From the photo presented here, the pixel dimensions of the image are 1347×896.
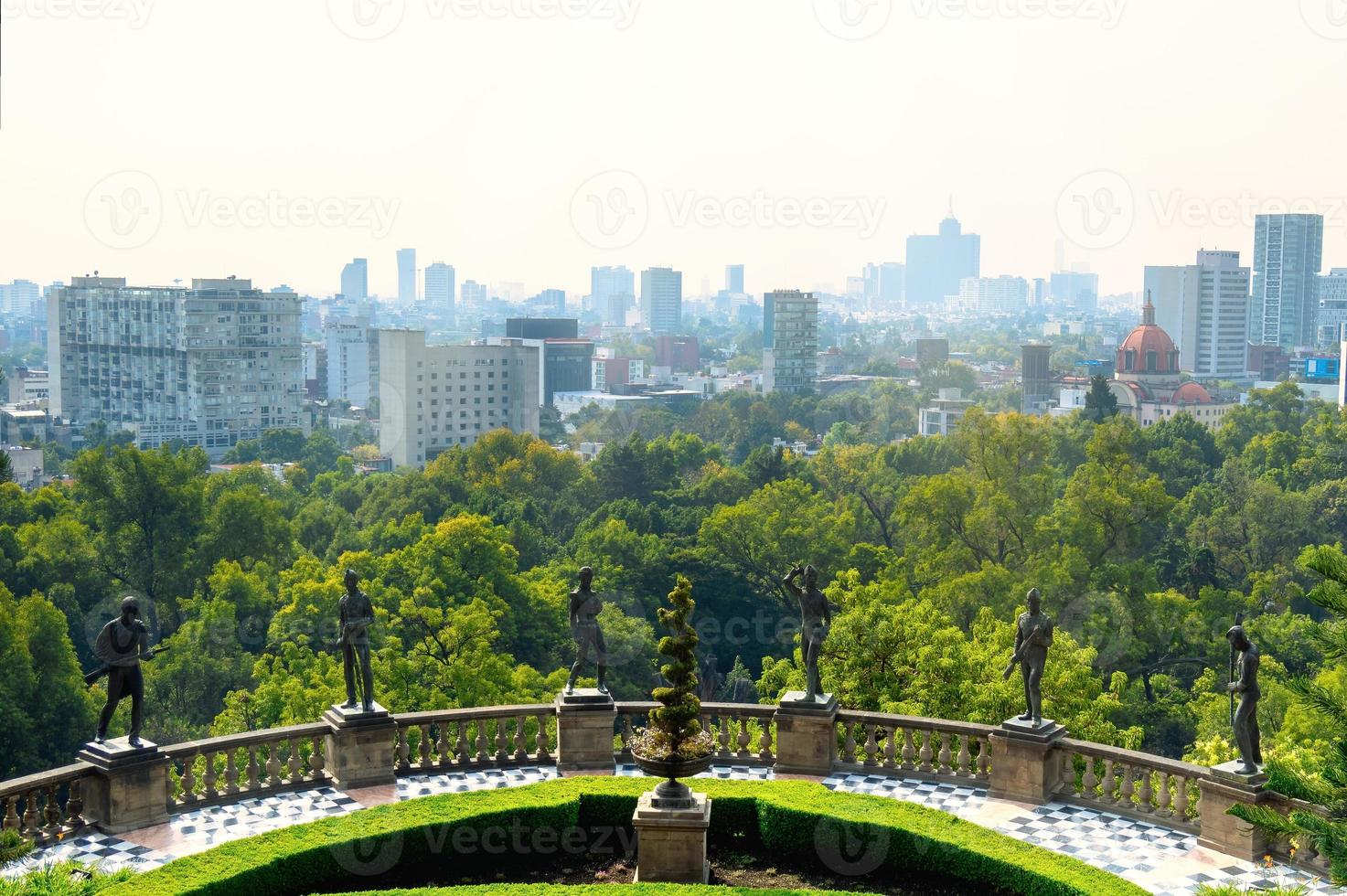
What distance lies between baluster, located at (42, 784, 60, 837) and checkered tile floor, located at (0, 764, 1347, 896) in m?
0.27

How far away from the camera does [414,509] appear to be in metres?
73.4

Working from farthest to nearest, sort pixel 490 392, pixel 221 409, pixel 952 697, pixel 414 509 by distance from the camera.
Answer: pixel 490 392 < pixel 221 409 < pixel 414 509 < pixel 952 697

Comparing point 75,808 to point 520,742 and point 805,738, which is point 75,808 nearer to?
point 520,742

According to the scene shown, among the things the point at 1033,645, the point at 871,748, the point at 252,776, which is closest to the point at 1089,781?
the point at 1033,645

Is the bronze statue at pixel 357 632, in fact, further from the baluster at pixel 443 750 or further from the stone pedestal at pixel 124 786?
the stone pedestal at pixel 124 786

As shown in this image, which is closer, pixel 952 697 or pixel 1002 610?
pixel 952 697

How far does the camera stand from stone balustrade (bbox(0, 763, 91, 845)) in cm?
1919

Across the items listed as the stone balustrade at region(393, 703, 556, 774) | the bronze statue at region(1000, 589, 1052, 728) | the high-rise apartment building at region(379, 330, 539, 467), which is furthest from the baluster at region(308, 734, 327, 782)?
the high-rise apartment building at region(379, 330, 539, 467)

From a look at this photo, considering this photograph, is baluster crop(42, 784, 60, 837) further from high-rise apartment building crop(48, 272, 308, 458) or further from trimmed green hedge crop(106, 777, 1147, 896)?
high-rise apartment building crop(48, 272, 308, 458)

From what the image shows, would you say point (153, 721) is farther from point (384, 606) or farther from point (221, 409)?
point (221, 409)

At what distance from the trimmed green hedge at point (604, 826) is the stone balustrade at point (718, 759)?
6.56 feet

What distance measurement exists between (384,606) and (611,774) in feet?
88.5

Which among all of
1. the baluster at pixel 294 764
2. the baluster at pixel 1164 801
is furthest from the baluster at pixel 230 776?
the baluster at pixel 1164 801

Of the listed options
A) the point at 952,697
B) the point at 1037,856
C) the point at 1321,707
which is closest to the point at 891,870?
the point at 1037,856
